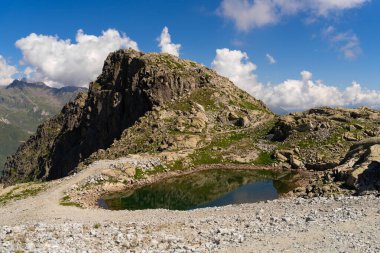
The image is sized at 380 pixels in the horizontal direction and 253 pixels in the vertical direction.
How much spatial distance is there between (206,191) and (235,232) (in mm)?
37887

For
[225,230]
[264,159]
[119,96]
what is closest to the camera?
[225,230]

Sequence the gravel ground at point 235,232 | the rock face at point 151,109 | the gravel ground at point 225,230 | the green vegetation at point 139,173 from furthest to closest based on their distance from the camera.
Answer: the rock face at point 151,109 < the green vegetation at point 139,173 < the gravel ground at point 225,230 < the gravel ground at point 235,232

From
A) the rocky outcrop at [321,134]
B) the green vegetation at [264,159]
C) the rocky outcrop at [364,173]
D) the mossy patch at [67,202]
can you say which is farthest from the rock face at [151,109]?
the rocky outcrop at [364,173]

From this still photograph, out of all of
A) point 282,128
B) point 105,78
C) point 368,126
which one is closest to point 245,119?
point 282,128

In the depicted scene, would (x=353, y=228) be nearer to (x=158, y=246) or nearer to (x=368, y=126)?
(x=158, y=246)

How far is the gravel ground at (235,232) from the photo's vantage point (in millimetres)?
31938

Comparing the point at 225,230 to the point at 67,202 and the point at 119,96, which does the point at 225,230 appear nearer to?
the point at 67,202

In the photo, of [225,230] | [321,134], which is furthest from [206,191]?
[321,134]

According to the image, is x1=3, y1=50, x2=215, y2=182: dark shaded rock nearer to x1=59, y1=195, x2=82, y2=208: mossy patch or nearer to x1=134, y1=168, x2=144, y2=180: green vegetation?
x1=134, y1=168, x2=144, y2=180: green vegetation

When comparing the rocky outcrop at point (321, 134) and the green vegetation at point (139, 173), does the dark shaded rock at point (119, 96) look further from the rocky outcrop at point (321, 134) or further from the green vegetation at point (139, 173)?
the green vegetation at point (139, 173)

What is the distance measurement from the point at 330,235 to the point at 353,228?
288 centimetres

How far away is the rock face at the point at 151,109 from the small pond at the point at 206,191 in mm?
17440

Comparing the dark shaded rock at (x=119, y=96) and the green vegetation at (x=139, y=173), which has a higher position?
the dark shaded rock at (x=119, y=96)

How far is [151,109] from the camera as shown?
424 ft
